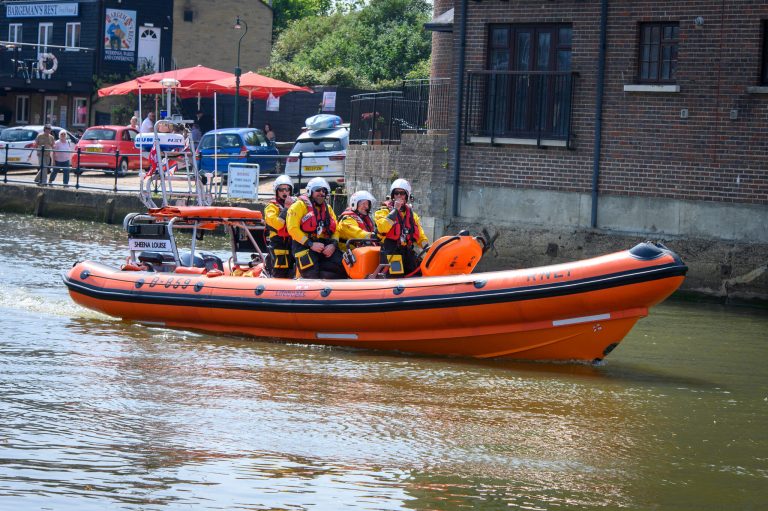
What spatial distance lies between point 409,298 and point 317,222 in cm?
165

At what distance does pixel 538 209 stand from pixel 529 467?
10624mm

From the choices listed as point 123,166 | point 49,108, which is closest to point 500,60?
point 123,166

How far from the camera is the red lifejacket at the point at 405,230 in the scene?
42.9ft

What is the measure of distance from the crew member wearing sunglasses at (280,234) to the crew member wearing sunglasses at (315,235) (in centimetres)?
29

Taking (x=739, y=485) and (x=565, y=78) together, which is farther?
(x=565, y=78)

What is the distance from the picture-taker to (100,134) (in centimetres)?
3225

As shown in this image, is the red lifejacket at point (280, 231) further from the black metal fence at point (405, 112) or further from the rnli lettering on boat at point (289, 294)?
the black metal fence at point (405, 112)

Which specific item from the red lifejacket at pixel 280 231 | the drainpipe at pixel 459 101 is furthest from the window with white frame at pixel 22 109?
the red lifejacket at pixel 280 231

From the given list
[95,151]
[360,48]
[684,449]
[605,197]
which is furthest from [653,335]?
[360,48]

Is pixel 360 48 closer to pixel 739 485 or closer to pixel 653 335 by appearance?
pixel 653 335

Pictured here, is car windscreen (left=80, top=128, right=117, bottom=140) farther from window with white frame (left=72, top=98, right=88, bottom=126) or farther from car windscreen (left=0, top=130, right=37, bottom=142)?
window with white frame (left=72, top=98, right=88, bottom=126)

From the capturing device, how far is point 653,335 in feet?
47.5

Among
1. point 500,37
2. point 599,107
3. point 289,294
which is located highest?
point 500,37

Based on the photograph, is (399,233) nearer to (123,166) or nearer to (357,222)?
(357,222)
